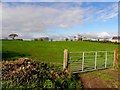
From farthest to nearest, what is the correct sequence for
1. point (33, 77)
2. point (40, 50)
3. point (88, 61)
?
point (40, 50)
point (88, 61)
point (33, 77)

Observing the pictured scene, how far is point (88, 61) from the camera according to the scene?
51.4ft

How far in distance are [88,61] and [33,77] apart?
6.60 meters

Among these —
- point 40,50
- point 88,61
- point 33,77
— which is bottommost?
point 33,77

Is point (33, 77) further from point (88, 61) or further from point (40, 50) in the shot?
point (40, 50)

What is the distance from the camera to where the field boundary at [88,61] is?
13344 mm

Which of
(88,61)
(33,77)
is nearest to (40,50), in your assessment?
(88,61)

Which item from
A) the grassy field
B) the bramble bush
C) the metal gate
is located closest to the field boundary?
the metal gate

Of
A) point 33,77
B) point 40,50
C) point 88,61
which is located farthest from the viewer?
point 40,50

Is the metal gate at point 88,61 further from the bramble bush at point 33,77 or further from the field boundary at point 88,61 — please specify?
the bramble bush at point 33,77

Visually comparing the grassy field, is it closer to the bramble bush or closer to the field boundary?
the field boundary

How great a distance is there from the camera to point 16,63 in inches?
443

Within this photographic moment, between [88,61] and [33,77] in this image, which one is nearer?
[33,77]

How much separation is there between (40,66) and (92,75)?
3.28m

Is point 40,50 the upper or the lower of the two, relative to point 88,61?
upper
